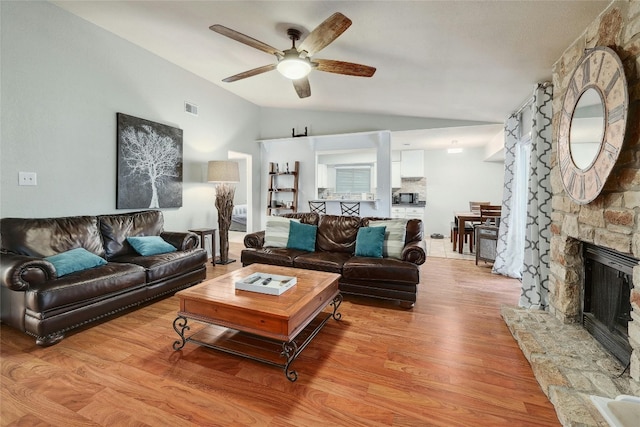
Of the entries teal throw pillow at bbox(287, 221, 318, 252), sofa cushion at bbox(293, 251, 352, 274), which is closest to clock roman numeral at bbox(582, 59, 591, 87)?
sofa cushion at bbox(293, 251, 352, 274)

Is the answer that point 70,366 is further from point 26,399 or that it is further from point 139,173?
point 139,173

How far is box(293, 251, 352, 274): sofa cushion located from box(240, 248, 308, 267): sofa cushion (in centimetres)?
11

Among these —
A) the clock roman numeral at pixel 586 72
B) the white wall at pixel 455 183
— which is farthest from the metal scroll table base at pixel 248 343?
the white wall at pixel 455 183

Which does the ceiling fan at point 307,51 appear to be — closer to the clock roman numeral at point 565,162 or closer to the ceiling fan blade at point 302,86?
the ceiling fan blade at point 302,86

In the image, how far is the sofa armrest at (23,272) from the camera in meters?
2.09

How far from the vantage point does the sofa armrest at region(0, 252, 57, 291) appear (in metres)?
2.09

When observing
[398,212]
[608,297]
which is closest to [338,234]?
[608,297]

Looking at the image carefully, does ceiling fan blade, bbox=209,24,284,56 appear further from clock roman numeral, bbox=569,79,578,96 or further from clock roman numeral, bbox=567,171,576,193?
clock roman numeral, bbox=567,171,576,193

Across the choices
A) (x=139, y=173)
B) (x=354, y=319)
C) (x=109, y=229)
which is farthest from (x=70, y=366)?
(x=139, y=173)

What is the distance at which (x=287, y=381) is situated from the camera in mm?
1810

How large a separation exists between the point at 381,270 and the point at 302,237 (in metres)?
1.18

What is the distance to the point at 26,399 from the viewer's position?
163 cm

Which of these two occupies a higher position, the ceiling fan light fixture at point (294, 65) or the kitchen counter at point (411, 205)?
the ceiling fan light fixture at point (294, 65)

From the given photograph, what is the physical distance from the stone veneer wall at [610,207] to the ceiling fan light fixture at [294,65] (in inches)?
80.6
